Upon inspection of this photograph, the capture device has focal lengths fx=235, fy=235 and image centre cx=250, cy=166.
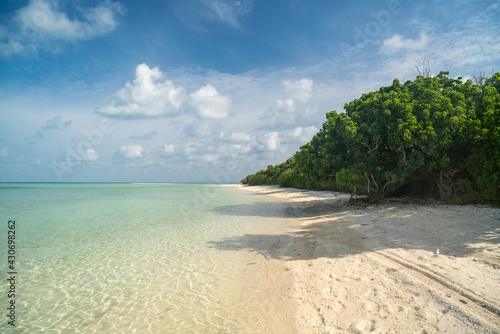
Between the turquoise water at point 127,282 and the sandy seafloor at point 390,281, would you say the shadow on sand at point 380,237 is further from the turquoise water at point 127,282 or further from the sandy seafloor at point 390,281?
the turquoise water at point 127,282

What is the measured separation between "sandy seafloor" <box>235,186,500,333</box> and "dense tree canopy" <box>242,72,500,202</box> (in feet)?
13.1

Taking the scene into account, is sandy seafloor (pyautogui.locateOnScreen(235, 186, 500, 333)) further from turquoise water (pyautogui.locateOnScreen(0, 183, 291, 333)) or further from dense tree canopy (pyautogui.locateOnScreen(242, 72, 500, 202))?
dense tree canopy (pyautogui.locateOnScreen(242, 72, 500, 202))

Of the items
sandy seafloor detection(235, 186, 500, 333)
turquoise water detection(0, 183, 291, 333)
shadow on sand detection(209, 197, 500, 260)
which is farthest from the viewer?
shadow on sand detection(209, 197, 500, 260)

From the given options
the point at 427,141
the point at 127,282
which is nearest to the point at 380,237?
the point at 427,141

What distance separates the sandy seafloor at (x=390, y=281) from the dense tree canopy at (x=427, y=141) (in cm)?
398

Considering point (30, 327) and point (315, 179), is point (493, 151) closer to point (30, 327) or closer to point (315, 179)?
point (315, 179)

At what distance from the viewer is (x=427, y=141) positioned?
14023 mm

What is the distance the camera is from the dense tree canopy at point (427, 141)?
41.5 feet

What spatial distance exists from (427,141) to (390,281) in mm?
11898

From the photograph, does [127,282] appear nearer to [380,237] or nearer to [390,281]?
[390,281]

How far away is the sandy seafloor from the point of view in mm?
4172

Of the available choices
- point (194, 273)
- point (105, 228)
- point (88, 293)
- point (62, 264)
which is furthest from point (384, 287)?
point (105, 228)

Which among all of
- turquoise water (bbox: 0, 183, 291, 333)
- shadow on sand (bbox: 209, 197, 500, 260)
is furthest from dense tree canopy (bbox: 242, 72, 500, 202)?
turquoise water (bbox: 0, 183, 291, 333)

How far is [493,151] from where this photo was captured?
38.3 feet
